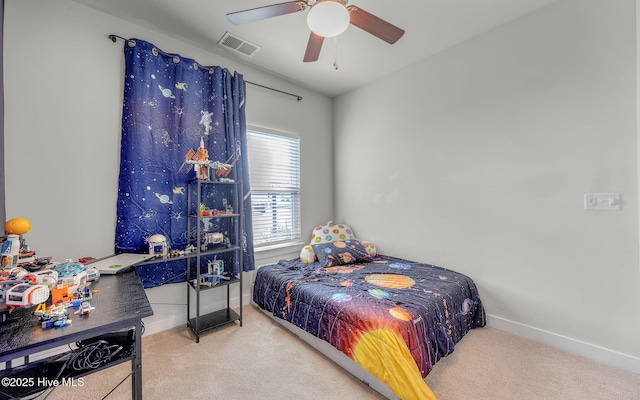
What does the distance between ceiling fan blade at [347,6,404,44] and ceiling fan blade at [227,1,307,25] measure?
0.32 m

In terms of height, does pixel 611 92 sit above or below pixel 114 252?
above

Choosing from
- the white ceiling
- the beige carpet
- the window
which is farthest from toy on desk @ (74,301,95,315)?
the white ceiling

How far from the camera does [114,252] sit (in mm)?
2133

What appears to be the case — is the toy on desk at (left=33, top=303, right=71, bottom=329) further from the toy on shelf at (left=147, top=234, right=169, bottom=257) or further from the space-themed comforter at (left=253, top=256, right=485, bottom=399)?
the space-themed comforter at (left=253, top=256, right=485, bottom=399)

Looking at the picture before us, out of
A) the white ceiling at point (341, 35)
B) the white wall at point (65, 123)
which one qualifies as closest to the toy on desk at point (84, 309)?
the white wall at point (65, 123)

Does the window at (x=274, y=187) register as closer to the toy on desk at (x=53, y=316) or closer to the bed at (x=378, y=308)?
the bed at (x=378, y=308)

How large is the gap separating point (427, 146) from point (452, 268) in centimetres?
132

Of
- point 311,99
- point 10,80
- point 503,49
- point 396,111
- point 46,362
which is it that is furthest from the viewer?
point 311,99

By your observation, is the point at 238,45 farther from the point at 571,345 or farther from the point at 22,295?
the point at 571,345

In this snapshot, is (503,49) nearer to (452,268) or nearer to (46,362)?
(452,268)

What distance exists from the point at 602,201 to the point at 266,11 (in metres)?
2.67

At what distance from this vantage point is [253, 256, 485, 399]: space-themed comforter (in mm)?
1536

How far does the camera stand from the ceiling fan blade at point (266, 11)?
5.12 ft

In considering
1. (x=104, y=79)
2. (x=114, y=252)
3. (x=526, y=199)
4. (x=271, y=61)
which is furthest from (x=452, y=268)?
(x=104, y=79)
